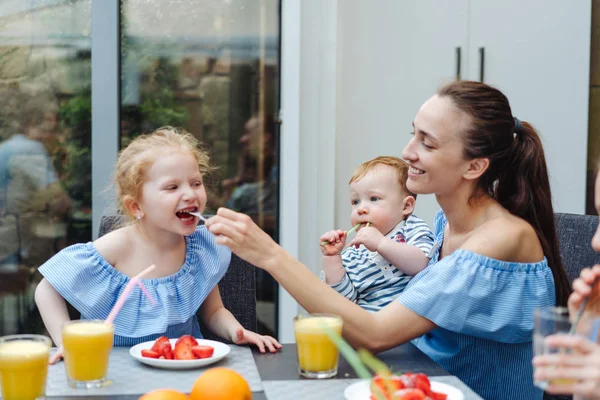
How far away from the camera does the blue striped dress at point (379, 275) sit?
1.97 meters

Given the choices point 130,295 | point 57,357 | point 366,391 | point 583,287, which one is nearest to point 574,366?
point 583,287

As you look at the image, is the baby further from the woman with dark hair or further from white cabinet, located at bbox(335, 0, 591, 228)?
white cabinet, located at bbox(335, 0, 591, 228)

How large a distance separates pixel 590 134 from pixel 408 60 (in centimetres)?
82

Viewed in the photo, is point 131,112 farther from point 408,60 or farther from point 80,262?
point 80,262

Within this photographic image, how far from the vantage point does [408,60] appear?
10.3ft

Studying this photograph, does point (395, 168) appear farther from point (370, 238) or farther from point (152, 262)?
point (152, 262)

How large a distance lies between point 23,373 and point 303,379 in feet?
1.55

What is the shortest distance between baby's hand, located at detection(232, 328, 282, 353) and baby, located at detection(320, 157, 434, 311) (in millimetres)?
416

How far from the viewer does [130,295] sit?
66.7 inches

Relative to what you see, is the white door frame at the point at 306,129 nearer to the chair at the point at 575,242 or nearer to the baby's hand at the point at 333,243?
the baby's hand at the point at 333,243

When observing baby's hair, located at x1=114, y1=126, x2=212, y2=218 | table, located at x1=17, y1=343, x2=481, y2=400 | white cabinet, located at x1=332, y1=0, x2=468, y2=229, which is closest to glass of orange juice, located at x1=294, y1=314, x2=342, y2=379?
table, located at x1=17, y1=343, x2=481, y2=400

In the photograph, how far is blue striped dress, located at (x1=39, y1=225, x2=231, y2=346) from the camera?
1670mm

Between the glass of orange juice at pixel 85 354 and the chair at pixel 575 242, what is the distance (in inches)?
43.0

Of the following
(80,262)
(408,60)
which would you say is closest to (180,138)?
(80,262)
